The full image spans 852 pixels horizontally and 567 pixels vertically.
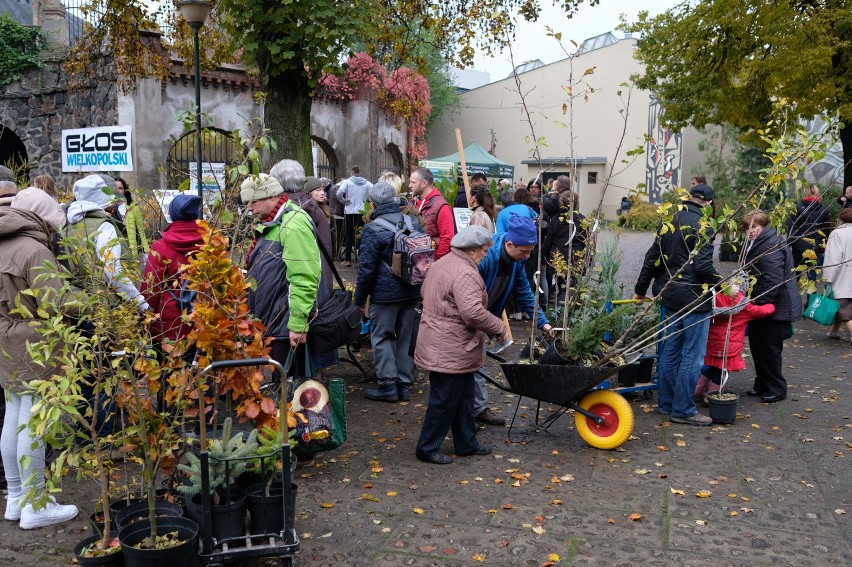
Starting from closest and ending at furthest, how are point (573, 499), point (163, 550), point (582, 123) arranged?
1. point (163, 550)
2. point (573, 499)
3. point (582, 123)

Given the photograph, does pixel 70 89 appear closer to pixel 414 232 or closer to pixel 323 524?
pixel 414 232

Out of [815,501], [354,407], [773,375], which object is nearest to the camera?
[815,501]

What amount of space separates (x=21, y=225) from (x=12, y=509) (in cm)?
164

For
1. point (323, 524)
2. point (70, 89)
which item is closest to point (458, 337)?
point (323, 524)

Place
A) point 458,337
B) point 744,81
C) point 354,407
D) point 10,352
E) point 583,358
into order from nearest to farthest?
point 10,352
point 458,337
point 583,358
point 354,407
point 744,81

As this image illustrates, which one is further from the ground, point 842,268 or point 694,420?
point 842,268

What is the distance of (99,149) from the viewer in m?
8.06

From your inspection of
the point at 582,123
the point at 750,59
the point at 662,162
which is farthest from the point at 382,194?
the point at 582,123

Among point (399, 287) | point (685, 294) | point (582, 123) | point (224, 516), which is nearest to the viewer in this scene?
point (224, 516)

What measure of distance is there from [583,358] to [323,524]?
2.41 metres

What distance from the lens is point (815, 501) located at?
512 cm

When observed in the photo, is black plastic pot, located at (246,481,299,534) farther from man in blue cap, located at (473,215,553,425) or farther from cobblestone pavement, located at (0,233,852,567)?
man in blue cap, located at (473,215,553,425)

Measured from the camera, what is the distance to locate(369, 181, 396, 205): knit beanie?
280 inches

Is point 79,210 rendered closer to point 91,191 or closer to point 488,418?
point 91,191
